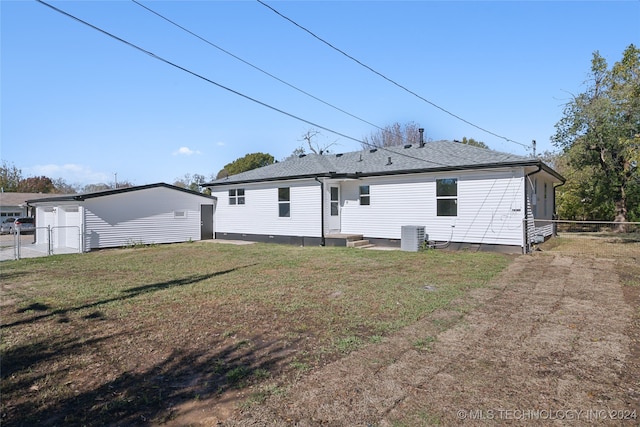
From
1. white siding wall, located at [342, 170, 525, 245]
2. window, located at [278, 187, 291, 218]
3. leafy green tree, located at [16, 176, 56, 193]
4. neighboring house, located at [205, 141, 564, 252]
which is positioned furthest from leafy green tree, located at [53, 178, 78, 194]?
white siding wall, located at [342, 170, 525, 245]

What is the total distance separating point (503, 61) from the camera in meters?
12.4

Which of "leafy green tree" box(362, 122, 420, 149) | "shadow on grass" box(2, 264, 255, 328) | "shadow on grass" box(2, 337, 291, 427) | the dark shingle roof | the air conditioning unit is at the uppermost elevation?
"leafy green tree" box(362, 122, 420, 149)

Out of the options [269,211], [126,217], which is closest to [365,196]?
[269,211]

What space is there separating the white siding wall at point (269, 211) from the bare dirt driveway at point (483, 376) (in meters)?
10.6

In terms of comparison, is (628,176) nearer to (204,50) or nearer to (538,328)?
(538,328)

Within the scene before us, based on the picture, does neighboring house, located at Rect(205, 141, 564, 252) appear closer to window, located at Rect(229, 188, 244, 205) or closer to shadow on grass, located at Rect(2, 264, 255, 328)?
window, located at Rect(229, 188, 244, 205)

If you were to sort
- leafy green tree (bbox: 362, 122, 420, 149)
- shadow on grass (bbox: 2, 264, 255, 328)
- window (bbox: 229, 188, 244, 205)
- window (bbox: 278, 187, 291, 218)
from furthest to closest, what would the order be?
leafy green tree (bbox: 362, 122, 420, 149) → window (bbox: 229, 188, 244, 205) → window (bbox: 278, 187, 291, 218) → shadow on grass (bbox: 2, 264, 255, 328)

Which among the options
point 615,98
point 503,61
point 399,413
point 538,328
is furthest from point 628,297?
point 615,98

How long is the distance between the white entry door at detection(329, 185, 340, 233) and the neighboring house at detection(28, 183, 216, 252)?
742 cm

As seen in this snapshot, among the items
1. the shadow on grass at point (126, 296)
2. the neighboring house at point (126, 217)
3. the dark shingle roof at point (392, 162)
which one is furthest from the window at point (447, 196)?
the neighboring house at point (126, 217)

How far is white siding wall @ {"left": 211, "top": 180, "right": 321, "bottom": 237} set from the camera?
52.4ft

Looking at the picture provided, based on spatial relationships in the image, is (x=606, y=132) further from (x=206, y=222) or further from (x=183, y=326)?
(x=183, y=326)

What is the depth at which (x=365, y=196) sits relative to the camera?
50.7 feet

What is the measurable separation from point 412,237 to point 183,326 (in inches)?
381
